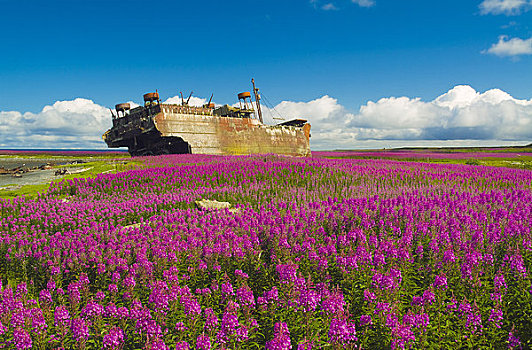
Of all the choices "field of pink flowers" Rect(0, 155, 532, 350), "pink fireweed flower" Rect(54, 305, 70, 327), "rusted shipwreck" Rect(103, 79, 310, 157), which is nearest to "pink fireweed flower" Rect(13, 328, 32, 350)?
"field of pink flowers" Rect(0, 155, 532, 350)

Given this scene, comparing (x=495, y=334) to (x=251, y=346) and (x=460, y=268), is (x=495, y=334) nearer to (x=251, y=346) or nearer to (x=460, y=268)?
(x=460, y=268)

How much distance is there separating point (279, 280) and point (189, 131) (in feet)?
96.5

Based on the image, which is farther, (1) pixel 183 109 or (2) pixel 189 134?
(1) pixel 183 109

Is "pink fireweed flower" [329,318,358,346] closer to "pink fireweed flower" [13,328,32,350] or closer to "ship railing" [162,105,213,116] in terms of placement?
"pink fireweed flower" [13,328,32,350]

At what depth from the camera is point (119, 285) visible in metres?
4.09

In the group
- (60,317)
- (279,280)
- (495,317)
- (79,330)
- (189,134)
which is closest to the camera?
(79,330)

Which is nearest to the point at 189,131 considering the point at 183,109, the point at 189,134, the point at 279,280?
the point at 189,134

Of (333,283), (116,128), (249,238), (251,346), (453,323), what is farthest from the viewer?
(116,128)

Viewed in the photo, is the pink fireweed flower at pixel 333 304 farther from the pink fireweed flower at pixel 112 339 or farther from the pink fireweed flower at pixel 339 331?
the pink fireweed flower at pixel 112 339

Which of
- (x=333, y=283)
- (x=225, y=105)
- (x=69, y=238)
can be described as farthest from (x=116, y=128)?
(x=333, y=283)

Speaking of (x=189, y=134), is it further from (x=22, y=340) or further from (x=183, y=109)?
(x=22, y=340)

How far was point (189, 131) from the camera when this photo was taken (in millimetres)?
31781

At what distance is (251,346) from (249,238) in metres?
1.78

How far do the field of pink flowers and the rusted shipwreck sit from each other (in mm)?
23986
